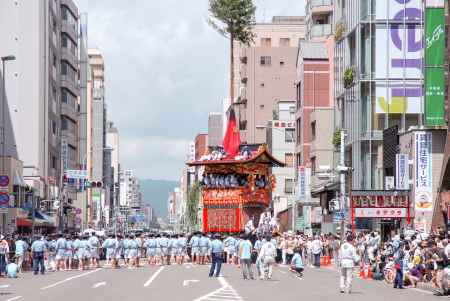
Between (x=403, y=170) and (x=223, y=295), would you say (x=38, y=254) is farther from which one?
(x=403, y=170)

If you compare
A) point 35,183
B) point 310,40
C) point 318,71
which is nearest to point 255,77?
point 310,40

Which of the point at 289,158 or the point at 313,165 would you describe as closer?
the point at 313,165

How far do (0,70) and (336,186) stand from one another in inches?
1067

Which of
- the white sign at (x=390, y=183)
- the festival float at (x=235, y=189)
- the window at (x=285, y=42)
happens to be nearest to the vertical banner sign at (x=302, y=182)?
the festival float at (x=235, y=189)

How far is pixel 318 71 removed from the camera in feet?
272

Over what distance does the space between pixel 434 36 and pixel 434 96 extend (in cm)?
291

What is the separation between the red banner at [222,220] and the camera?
211ft

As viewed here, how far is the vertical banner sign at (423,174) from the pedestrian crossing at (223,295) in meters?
21.7

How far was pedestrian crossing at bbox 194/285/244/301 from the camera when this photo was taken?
2662 cm

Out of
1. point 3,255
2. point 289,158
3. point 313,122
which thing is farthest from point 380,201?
point 289,158

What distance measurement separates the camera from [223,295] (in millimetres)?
28250

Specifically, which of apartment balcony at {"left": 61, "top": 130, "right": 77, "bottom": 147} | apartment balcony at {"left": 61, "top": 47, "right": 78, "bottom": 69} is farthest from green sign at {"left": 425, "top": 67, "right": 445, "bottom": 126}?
apartment balcony at {"left": 61, "top": 47, "right": 78, "bottom": 69}

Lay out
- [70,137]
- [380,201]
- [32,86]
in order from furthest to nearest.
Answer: [70,137]
[32,86]
[380,201]

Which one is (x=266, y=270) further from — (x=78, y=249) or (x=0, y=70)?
(x=0, y=70)
